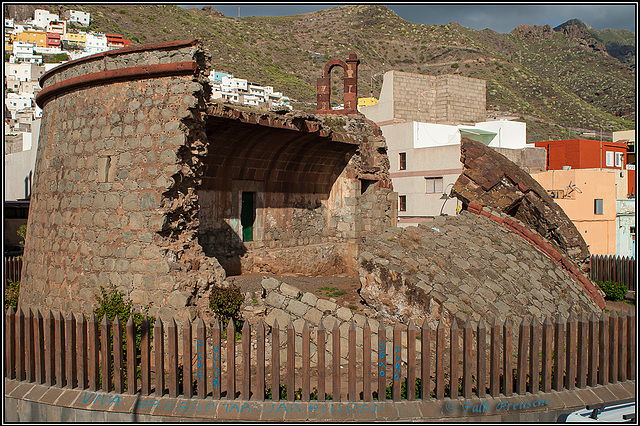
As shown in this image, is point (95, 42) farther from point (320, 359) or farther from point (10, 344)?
point (320, 359)

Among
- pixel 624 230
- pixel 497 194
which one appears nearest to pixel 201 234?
pixel 497 194

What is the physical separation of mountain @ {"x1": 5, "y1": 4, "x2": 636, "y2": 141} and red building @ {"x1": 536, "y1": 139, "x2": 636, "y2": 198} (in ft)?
65.7

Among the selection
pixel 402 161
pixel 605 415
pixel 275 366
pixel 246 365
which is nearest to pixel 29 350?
pixel 246 365

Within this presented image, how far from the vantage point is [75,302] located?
306 inches

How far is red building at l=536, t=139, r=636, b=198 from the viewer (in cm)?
3425

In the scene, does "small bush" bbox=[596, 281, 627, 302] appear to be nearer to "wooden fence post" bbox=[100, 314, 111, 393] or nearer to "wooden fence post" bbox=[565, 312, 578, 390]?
"wooden fence post" bbox=[565, 312, 578, 390]

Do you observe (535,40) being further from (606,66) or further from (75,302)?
(75,302)

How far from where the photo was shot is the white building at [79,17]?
325ft

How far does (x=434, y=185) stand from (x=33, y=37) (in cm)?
9185

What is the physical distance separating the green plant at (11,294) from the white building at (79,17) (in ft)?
331

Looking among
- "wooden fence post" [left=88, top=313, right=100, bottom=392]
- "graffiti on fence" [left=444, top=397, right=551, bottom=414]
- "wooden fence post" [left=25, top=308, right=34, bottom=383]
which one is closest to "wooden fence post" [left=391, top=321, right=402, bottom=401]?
"graffiti on fence" [left=444, top=397, right=551, bottom=414]

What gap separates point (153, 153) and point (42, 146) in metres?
3.21

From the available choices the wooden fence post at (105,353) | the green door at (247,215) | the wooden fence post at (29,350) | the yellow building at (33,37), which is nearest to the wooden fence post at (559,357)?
the wooden fence post at (105,353)

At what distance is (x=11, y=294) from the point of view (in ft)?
37.2
